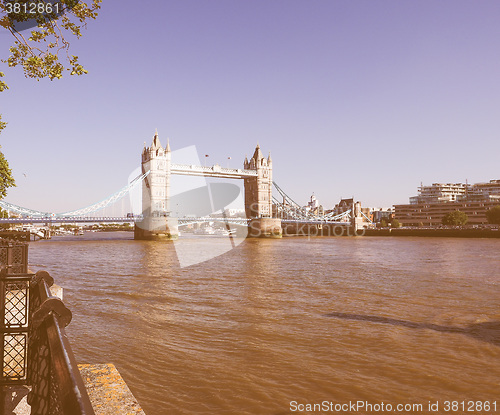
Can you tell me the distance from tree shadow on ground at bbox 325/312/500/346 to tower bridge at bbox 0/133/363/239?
49.6m

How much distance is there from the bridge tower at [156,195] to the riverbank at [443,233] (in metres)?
45.8

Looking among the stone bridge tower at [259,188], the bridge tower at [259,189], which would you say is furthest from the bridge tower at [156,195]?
the stone bridge tower at [259,188]

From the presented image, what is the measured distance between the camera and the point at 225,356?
7.55m

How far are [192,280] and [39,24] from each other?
553 inches

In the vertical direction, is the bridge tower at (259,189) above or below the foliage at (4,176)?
above

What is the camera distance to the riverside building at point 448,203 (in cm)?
11269

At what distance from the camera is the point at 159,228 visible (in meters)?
69.8

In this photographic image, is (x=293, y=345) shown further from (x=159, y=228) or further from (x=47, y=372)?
(x=159, y=228)

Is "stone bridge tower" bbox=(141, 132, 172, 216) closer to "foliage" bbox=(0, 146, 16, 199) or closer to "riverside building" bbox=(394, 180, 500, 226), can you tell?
"foliage" bbox=(0, 146, 16, 199)

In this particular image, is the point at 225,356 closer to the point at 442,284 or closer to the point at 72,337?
the point at 72,337

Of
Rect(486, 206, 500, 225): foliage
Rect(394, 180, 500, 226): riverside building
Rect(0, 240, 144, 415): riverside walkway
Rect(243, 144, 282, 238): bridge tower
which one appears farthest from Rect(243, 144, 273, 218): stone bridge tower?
Rect(0, 240, 144, 415): riverside walkway

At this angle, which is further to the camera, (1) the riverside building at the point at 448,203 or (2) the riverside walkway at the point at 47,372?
(1) the riverside building at the point at 448,203

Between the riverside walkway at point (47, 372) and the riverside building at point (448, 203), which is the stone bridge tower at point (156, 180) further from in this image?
the riverside walkway at point (47, 372)

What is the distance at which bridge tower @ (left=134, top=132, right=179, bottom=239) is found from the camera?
230 ft
